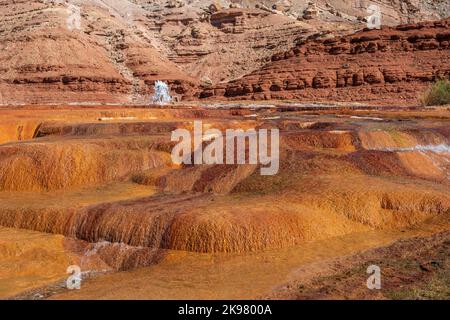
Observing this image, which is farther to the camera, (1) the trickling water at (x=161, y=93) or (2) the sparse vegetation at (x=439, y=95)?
(1) the trickling water at (x=161, y=93)

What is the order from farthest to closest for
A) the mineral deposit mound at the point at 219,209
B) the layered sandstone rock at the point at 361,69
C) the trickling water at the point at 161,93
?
1. the trickling water at the point at 161,93
2. the layered sandstone rock at the point at 361,69
3. the mineral deposit mound at the point at 219,209

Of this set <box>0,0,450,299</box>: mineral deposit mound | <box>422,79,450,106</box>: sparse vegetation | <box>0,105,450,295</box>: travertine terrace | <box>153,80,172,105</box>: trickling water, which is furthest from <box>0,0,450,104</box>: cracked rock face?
<box>0,105,450,295</box>: travertine terrace

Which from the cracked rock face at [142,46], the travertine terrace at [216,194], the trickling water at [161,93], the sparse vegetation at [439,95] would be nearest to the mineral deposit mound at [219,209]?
the travertine terrace at [216,194]

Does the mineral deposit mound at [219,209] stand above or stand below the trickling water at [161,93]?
above

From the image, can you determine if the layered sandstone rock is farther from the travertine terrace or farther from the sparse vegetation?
the travertine terrace

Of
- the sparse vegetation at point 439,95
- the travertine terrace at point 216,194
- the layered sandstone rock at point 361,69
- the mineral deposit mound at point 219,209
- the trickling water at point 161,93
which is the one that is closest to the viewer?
the mineral deposit mound at point 219,209

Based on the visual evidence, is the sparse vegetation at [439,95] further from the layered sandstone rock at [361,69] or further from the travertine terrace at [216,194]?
the travertine terrace at [216,194]
